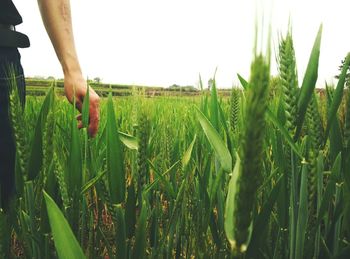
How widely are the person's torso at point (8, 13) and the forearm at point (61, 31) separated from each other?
9 cm

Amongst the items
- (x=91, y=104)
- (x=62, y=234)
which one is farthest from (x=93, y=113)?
(x=62, y=234)

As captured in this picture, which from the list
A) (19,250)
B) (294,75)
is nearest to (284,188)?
(294,75)

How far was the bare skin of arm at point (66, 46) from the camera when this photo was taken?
3.47ft

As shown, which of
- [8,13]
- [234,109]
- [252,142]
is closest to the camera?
[252,142]

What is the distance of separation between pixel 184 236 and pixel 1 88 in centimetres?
69

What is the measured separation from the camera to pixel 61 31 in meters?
1.10

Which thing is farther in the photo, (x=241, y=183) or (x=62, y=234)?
(x=62, y=234)

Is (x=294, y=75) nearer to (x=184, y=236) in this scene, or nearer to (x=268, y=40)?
(x=268, y=40)

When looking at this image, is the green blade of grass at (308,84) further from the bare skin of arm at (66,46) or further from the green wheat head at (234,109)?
the bare skin of arm at (66,46)

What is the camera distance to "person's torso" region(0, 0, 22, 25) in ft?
3.63

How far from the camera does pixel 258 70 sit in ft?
0.88

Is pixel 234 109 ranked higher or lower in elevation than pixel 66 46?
lower

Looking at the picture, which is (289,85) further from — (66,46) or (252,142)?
(66,46)

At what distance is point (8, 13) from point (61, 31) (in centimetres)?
18
